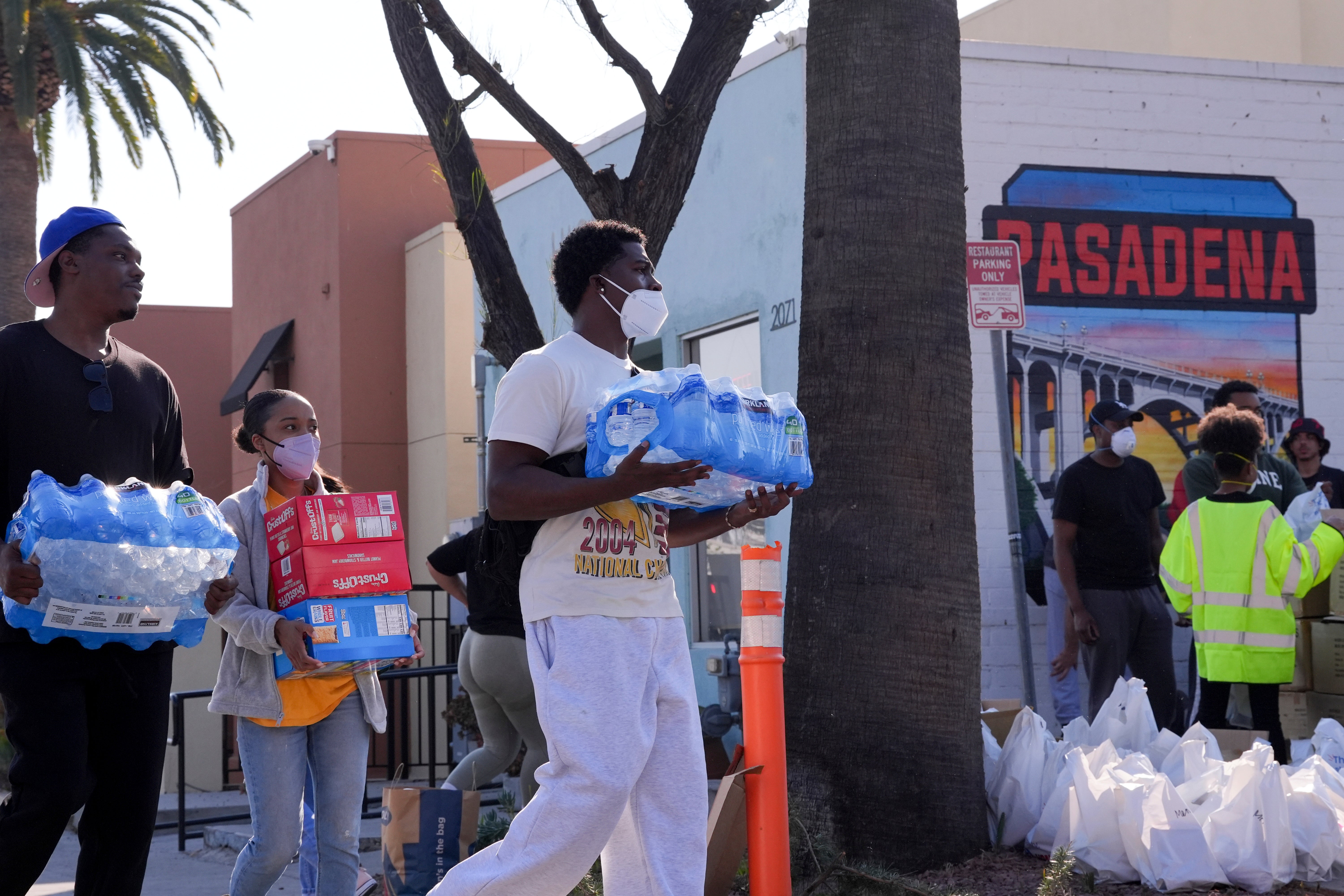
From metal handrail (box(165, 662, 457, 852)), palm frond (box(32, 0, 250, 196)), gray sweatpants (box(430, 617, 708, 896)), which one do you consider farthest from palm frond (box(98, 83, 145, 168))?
gray sweatpants (box(430, 617, 708, 896))

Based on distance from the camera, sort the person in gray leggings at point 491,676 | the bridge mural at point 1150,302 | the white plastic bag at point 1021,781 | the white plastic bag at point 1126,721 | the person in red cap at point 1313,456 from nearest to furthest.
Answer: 1. the white plastic bag at point 1021,781
2. the white plastic bag at point 1126,721
3. the person in gray leggings at point 491,676
4. the person in red cap at point 1313,456
5. the bridge mural at point 1150,302

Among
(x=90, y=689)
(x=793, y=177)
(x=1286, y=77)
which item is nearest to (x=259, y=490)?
(x=90, y=689)

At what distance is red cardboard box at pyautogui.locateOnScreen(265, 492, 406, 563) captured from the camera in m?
4.73

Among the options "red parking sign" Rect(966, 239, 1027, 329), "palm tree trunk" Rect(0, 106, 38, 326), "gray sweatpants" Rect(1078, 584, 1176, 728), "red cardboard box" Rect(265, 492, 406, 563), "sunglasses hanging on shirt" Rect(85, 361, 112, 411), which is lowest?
"gray sweatpants" Rect(1078, 584, 1176, 728)

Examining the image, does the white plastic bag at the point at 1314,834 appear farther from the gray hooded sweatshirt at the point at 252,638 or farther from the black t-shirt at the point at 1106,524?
the gray hooded sweatshirt at the point at 252,638

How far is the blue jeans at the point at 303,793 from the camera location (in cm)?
469

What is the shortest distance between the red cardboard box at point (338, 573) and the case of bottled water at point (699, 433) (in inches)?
48.9

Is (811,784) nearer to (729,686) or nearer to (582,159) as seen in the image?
(582,159)

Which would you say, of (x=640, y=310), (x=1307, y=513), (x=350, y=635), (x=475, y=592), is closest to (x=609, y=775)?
(x=640, y=310)

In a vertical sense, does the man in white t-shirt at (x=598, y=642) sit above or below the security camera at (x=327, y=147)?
below

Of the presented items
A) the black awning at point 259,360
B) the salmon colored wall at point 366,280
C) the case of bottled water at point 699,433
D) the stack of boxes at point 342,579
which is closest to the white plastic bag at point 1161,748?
the case of bottled water at point 699,433

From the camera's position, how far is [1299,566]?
24.2ft

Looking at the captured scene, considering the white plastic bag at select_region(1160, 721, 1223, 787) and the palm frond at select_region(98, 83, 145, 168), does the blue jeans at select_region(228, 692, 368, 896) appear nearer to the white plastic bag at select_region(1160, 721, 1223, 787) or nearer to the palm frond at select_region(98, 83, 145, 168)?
the white plastic bag at select_region(1160, 721, 1223, 787)

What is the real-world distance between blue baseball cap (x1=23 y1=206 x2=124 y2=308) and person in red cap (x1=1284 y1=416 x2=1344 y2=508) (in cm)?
760
